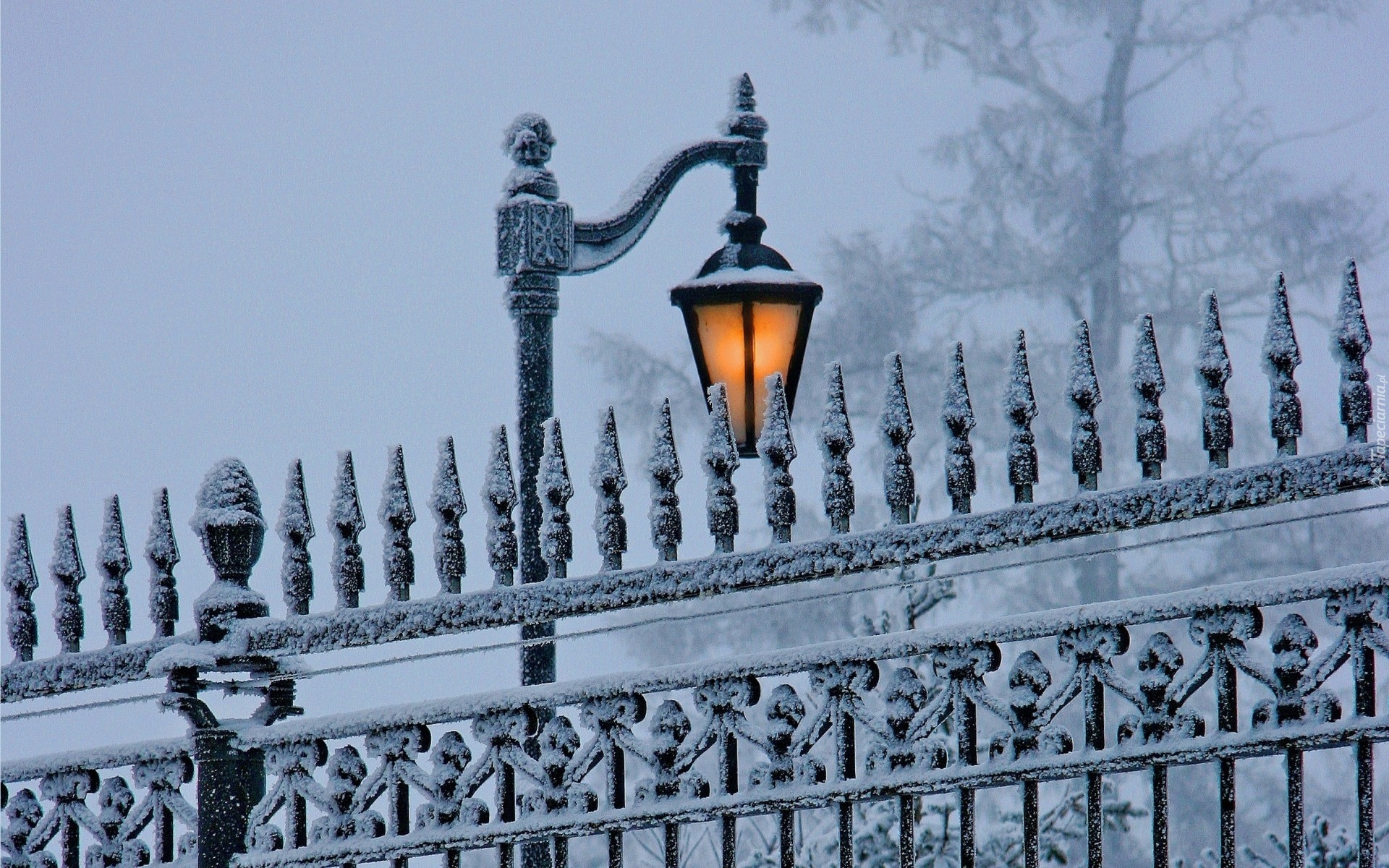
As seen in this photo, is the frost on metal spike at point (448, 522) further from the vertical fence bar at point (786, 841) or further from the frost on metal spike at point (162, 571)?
the vertical fence bar at point (786, 841)

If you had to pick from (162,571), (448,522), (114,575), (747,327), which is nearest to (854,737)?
(448,522)

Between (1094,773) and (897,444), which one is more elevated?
(897,444)

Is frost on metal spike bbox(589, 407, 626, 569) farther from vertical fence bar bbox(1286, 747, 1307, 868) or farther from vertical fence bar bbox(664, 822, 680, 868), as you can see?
vertical fence bar bbox(1286, 747, 1307, 868)

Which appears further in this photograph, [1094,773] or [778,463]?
[778,463]

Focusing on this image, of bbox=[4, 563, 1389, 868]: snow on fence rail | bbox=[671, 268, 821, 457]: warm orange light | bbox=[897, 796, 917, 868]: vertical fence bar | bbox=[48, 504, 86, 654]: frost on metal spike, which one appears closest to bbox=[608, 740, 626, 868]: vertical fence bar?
bbox=[4, 563, 1389, 868]: snow on fence rail

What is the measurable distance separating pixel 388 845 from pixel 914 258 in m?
13.3

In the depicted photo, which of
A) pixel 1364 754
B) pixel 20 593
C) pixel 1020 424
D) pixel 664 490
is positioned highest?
pixel 1020 424

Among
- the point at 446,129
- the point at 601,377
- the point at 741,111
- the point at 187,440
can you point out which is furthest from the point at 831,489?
the point at 446,129

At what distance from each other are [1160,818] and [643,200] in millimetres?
3240

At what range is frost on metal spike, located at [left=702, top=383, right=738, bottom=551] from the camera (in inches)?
131

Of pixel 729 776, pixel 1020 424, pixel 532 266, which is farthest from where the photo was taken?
pixel 532 266

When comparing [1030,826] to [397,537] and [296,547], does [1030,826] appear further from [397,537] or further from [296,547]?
[296,547]

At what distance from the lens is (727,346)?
5766 millimetres

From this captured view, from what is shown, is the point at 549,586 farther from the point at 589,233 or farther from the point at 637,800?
the point at 589,233
